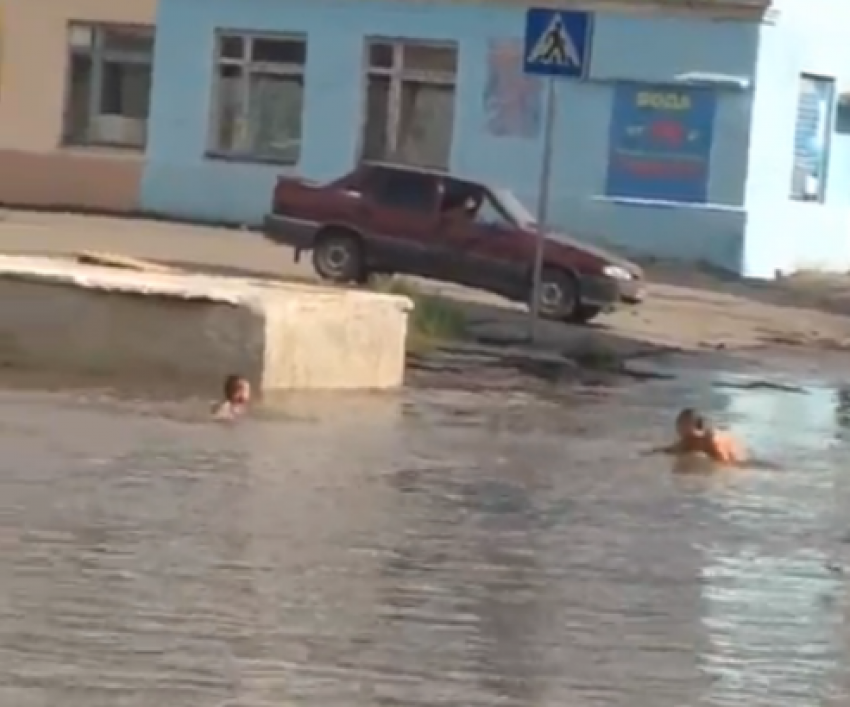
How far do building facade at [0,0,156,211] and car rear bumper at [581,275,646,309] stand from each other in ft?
44.5

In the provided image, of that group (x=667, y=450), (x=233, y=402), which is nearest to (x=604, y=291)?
(x=667, y=450)

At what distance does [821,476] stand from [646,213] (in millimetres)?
19617

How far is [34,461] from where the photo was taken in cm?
1523

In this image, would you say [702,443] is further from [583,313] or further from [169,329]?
[583,313]

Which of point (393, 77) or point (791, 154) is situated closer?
point (791, 154)

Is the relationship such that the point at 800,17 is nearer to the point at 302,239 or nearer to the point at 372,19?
the point at 372,19

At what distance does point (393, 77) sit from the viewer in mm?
38719

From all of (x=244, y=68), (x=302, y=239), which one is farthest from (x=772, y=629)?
(x=244, y=68)

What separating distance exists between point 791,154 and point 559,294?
35.7 feet

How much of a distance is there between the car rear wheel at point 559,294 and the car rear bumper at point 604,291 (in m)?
0.12

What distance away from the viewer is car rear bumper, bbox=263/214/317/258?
1182 inches

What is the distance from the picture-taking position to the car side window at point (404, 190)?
29.5 m

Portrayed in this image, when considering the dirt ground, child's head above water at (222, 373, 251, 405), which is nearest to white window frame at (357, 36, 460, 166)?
the dirt ground

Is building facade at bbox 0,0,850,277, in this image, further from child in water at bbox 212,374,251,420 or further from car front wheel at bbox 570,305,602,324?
child in water at bbox 212,374,251,420
